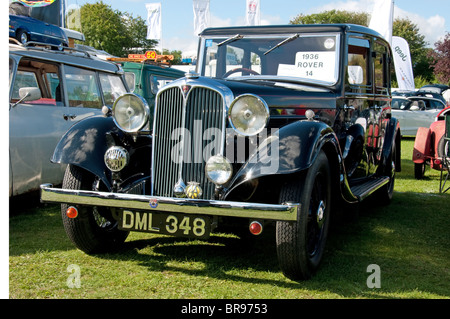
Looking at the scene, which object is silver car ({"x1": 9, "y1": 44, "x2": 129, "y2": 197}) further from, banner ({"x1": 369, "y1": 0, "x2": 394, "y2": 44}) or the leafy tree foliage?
the leafy tree foliage

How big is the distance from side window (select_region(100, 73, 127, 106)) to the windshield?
2419mm

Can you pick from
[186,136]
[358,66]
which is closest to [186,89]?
[186,136]

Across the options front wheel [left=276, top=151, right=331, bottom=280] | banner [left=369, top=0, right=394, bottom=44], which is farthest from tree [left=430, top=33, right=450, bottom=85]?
front wheel [left=276, top=151, right=331, bottom=280]

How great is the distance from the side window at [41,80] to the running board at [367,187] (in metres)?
3.58

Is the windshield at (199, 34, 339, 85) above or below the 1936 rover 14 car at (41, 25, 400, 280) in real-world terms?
Answer: above

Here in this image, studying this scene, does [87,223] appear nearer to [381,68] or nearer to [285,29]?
[285,29]

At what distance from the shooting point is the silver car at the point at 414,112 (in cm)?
1678

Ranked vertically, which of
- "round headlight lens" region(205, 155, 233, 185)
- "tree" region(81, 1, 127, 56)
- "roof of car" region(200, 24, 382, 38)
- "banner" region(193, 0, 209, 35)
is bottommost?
"round headlight lens" region(205, 155, 233, 185)

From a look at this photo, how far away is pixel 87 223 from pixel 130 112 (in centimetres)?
92

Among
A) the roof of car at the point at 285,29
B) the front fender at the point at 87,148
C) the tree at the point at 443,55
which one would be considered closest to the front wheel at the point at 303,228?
the front fender at the point at 87,148

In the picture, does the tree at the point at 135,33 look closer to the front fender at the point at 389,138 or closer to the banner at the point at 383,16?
the banner at the point at 383,16

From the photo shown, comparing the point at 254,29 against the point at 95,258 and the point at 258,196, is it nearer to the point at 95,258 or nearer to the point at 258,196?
the point at 258,196

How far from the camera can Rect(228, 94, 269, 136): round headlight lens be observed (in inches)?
130
